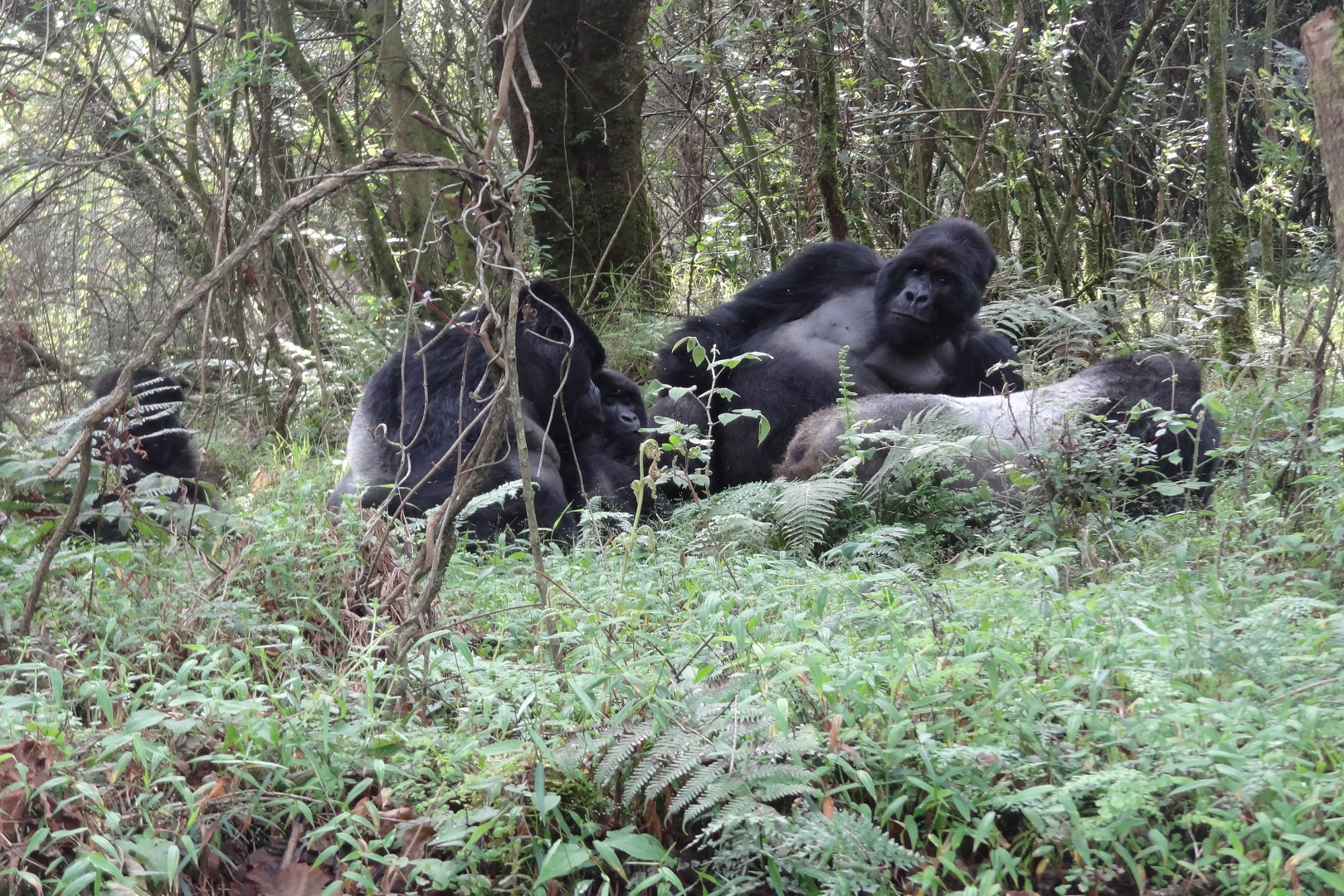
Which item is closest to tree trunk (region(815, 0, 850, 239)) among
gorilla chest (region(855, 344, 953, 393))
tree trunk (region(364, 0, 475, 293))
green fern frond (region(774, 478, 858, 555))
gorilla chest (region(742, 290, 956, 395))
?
gorilla chest (region(742, 290, 956, 395))

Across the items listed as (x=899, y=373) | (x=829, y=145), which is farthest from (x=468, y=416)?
(x=829, y=145)

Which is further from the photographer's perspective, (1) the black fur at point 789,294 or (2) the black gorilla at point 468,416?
(1) the black fur at point 789,294

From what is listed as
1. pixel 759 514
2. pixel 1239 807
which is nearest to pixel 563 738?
pixel 1239 807

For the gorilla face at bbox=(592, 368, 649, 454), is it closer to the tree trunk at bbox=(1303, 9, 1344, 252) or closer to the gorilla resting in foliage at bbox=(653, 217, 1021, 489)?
the gorilla resting in foliage at bbox=(653, 217, 1021, 489)

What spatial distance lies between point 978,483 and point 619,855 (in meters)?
2.31

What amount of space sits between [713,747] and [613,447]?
9.99 feet

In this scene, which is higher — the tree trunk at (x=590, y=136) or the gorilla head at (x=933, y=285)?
the tree trunk at (x=590, y=136)

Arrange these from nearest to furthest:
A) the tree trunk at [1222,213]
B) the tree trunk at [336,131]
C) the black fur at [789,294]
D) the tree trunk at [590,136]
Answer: the black fur at [789,294] → the tree trunk at [1222,213] → the tree trunk at [336,131] → the tree trunk at [590,136]

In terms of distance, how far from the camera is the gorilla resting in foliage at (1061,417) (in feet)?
12.7

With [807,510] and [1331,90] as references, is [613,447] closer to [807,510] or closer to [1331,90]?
[807,510]

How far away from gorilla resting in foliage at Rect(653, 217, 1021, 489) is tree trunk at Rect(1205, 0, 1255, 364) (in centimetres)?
134

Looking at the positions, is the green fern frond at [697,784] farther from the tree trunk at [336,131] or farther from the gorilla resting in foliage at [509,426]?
the tree trunk at [336,131]

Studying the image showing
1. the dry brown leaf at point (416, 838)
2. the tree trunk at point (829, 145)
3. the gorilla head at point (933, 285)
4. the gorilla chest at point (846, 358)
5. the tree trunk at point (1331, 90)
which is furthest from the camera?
the tree trunk at point (829, 145)

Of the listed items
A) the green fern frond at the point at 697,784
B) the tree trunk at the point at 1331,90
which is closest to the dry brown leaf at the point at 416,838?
the green fern frond at the point at 697,784
